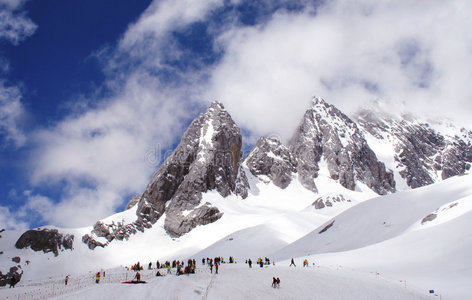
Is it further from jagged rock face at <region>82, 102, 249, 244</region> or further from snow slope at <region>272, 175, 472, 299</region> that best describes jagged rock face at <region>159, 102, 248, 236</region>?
snow slope at <region>272, 175, 472, 299</region>

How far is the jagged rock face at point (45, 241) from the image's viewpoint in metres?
106

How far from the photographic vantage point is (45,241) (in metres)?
108

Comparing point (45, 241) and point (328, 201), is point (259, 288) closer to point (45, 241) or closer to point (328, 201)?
point (45, 241)

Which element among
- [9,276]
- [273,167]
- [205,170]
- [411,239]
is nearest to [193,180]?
[205,170]

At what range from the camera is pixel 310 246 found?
197 ft

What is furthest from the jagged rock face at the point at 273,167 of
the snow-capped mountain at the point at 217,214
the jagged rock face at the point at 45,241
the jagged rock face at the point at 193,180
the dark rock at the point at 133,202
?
the jagged rock face at the point at 45,241

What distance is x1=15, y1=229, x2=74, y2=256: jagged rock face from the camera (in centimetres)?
10550

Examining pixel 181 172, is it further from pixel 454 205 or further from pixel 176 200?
pixel 454 205

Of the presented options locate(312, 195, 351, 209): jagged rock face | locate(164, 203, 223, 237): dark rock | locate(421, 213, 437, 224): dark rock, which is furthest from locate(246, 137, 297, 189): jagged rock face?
locate(421, 213, 437, 224): dark rock

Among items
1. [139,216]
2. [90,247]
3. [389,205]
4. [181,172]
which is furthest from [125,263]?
[389,205]

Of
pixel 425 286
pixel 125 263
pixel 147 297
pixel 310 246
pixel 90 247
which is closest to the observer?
pixel 147 297

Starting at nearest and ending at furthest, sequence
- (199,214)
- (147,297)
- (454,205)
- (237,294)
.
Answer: (147,297), (237,294), (454,205), (199,214)

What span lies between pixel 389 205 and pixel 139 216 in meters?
93.1

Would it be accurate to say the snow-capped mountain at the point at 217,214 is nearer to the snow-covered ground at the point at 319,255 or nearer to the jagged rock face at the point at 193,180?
the jagged rock face at the point at 193,180
